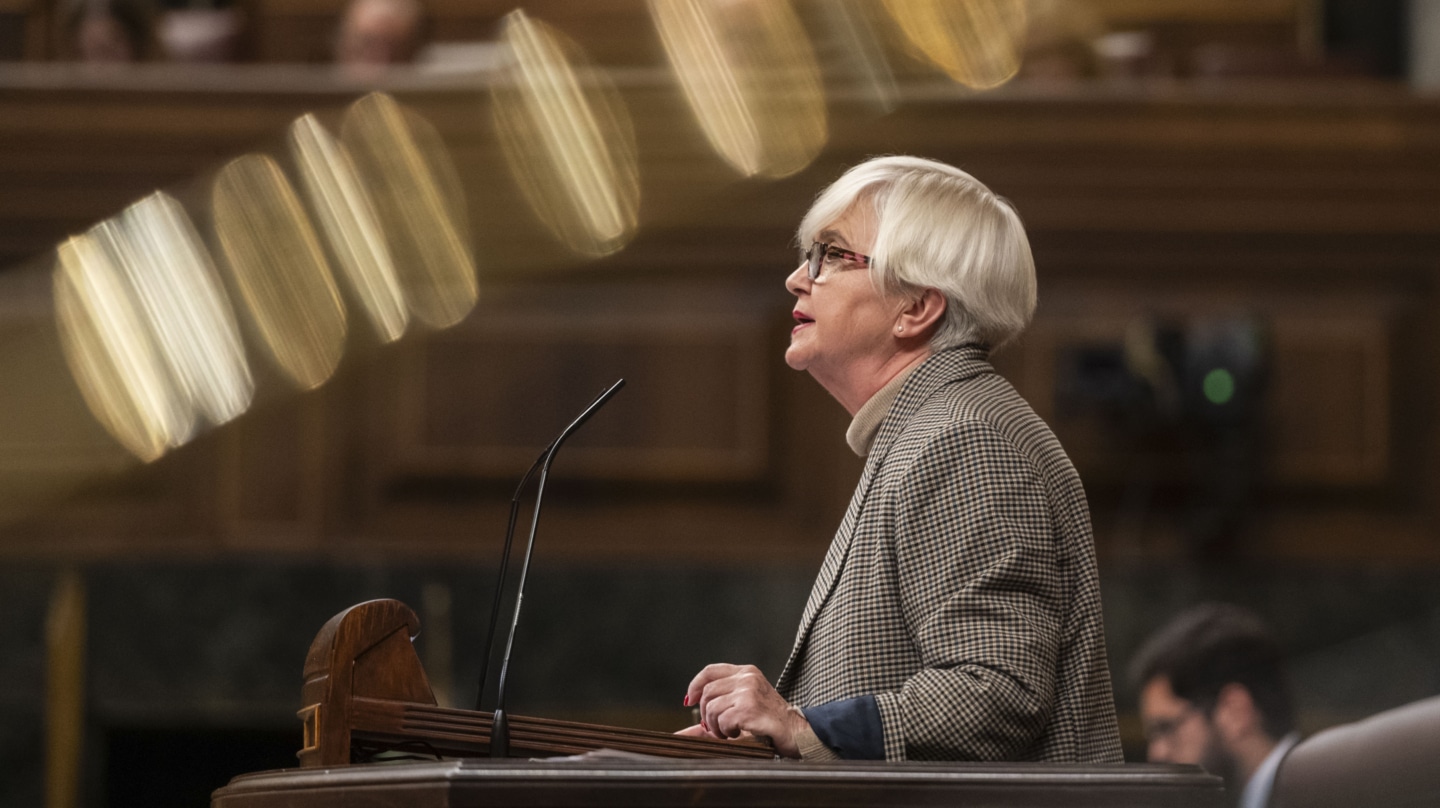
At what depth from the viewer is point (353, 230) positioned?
3.98 m

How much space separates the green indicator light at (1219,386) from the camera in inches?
157

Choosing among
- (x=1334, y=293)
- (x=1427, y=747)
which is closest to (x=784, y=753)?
(x=1427, y=747)

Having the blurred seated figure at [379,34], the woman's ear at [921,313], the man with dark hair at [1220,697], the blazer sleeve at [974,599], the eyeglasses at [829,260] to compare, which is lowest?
the man with dark hair at [1220,697]

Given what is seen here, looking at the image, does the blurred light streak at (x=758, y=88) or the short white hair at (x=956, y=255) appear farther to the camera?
the blurred light streak at (x=758, y=88)

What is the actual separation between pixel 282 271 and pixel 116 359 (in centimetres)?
42

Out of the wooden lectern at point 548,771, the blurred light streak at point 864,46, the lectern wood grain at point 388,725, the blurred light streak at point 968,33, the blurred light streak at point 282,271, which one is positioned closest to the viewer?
the wooden lectern at point 548,771

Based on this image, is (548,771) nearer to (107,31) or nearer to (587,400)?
(587,400)

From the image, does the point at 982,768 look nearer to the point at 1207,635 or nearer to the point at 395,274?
the point at 1207,635

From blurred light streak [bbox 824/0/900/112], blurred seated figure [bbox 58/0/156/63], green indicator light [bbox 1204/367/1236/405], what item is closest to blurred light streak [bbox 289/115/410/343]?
blurred seated figure [bbox 58/0/156/63]

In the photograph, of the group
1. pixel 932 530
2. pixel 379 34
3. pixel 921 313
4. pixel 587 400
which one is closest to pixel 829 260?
pixel 921 313

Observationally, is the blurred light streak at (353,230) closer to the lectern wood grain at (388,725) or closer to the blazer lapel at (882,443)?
the blazer lapel at (882,443)

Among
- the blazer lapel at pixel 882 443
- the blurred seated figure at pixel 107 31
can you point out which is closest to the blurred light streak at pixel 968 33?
the blurred seated figure at pixel 107 31

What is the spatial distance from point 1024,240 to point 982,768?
643 millimetres

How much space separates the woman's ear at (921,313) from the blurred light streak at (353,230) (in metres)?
2.42
